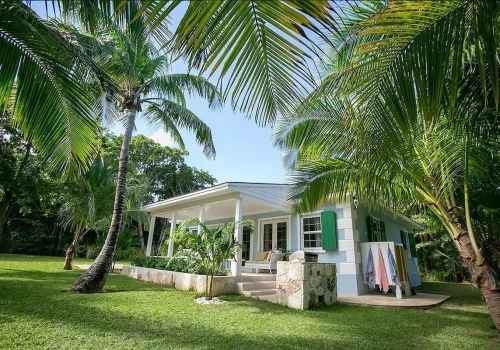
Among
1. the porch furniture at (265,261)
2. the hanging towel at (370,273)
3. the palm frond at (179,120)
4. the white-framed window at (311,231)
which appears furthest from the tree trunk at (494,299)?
the palm frond at (179,120)

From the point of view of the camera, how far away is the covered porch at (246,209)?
9.24 metres

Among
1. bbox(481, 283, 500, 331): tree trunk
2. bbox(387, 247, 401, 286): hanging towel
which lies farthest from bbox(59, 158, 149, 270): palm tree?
bbox(481, 283, 500, 331): tree trunk

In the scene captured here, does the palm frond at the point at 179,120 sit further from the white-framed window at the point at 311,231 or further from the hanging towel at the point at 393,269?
the hanging towel at the point at 393,269

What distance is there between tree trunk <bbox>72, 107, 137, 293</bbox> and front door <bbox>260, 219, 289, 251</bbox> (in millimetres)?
5891

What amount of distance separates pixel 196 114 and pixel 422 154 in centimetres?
698

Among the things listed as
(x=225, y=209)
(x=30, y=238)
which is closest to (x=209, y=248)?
(x=225, y=209)

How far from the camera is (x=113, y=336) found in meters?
3.92

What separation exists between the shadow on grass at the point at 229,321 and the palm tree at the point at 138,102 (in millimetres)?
1252

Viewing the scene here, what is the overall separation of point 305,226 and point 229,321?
5843 millimetres

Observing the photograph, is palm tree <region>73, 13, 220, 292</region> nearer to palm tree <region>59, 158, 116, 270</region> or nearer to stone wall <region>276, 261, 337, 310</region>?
palm tree <region>59, 158, 116, 270</region>

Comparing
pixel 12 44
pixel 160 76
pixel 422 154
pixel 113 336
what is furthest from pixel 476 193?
pixel 160 76

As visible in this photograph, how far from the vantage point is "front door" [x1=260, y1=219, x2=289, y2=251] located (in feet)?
37.1

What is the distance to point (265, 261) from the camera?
10.8 meters

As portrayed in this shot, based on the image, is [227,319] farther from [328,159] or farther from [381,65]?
[381,65]
